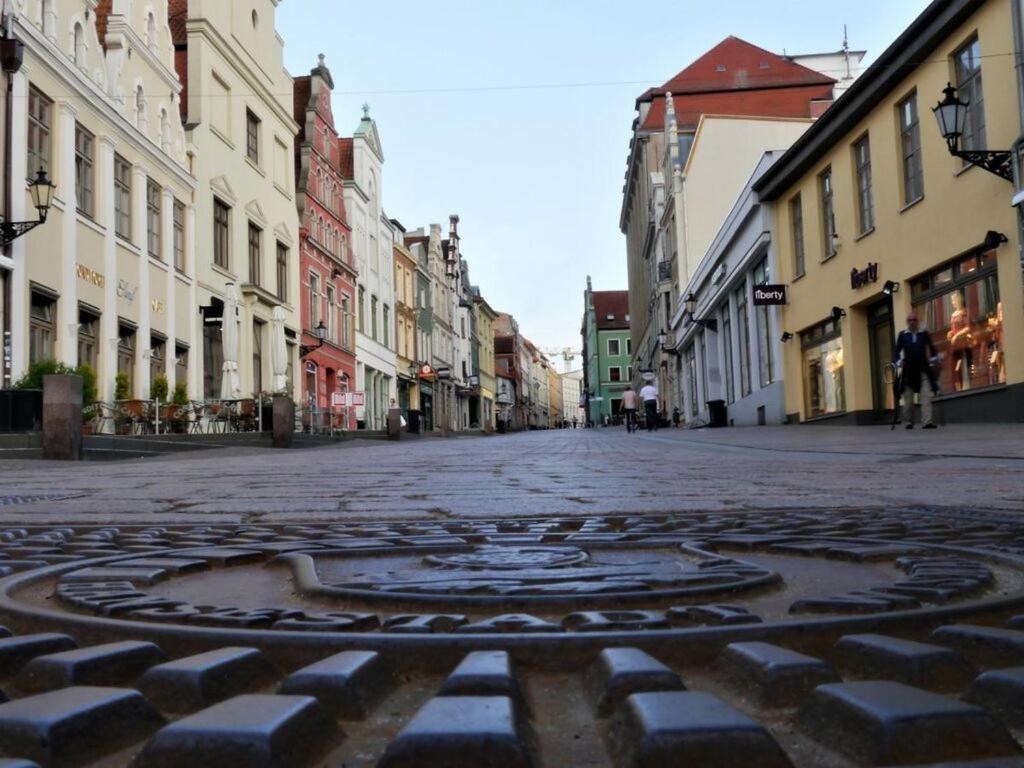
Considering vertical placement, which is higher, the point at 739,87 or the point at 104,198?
the point at 739,87

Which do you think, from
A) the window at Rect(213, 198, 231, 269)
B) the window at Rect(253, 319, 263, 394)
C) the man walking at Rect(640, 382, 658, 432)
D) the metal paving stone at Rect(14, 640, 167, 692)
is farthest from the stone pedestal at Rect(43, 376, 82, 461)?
the man walking at Rect(640, 382, 658, 432)

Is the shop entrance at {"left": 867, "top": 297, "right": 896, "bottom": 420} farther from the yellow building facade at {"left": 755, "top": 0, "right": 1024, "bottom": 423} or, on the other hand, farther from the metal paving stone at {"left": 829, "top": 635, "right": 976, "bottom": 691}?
the metal paving stone at {"left": 829, "top": 635, "right": 976, "bottom": 691}

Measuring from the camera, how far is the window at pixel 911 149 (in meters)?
17.4

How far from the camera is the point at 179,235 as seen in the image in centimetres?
2678

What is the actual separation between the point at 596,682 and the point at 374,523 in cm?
245

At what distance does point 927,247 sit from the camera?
16.8 meters

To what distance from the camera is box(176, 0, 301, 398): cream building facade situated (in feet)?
93.0

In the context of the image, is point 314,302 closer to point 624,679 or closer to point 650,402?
point 650,402

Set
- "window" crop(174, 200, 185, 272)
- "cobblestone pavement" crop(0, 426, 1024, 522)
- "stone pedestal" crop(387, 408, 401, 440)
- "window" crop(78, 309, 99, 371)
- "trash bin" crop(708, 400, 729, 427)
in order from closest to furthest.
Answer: "cobblestone pavement" crop(0, 426, 1024, 522)
"window" crop(78, 309, 99, 371)
"window" crop(174, 200, 185, 272)
"trash bin" crop(708, 400, 729, 427)
"stone pedestal" crop(387, 408, 401, 440)

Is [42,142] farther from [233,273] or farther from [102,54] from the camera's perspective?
[233,273]

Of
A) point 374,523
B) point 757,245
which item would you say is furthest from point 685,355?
point 374,523

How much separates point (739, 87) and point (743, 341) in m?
23.5


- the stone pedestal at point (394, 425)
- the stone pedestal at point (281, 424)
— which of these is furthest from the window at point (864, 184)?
the stone pedestal at point (394, 425)

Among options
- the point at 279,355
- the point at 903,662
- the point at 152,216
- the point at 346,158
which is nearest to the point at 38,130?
the point at 152,216
